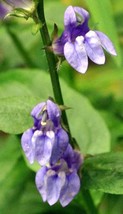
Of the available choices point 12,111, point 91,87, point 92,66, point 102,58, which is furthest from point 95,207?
point 92,66

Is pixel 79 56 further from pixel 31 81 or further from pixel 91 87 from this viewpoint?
pixel 91 87

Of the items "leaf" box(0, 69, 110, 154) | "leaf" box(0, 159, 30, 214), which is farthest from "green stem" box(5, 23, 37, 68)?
"leaf" box(0, 159, 30, 214)

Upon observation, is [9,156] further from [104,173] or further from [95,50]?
[95,50]

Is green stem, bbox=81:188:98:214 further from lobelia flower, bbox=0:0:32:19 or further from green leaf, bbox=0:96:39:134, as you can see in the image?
lobelia flower, bbox=0:0:32:19

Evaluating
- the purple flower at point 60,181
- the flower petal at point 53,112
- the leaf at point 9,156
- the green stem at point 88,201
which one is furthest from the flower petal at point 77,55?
the leaf at point 9,156

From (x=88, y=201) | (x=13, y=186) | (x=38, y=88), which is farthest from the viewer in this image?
(x=38, y=88)

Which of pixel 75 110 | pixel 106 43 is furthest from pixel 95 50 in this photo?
pixel 75 110
